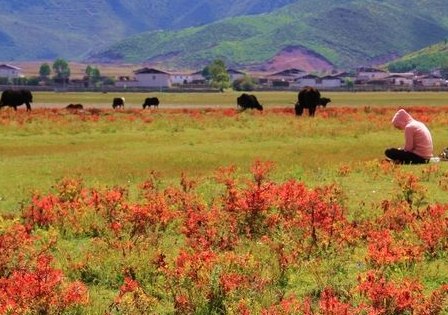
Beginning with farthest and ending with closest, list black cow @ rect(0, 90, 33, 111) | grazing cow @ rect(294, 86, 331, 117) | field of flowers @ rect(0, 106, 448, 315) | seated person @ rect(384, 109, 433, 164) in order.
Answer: black cow @ rect(0, 90, 33, 111) → grazing cow @ rect(294, 86, 331, 117) → seated person @ rect(384, 109, 433, 164) → field of flowers @ rect(0, 106, 448, 315)

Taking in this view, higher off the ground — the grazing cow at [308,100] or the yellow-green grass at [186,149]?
the grazing cow at [308,100]

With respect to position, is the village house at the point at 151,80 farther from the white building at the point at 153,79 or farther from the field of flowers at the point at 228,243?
the field of flowers at the point at 228,243

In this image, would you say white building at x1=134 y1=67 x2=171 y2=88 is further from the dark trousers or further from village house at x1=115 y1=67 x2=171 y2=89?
the dark trousers

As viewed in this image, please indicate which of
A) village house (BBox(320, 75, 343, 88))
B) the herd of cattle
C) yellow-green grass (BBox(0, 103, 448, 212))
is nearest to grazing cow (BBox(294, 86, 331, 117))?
the herd of cattle

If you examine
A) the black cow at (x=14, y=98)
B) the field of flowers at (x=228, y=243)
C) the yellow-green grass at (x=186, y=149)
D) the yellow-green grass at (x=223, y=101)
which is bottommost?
the yellow-green grass at (x=223, y=101)

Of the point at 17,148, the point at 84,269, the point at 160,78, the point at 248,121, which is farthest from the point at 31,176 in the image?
the point at 160,78

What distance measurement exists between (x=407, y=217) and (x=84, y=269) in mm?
5473

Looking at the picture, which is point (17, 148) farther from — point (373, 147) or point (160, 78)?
point (160, 78)

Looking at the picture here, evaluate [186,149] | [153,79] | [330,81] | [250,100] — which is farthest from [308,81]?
[186,149]

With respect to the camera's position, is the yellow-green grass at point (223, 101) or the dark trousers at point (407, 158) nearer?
the dark trousers at point (407, 158)

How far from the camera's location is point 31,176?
1931 centimetres

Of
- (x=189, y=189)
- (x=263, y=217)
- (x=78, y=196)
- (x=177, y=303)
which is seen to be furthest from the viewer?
(x=189, y=189)

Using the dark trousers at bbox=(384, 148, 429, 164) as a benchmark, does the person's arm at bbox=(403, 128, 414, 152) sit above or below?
above

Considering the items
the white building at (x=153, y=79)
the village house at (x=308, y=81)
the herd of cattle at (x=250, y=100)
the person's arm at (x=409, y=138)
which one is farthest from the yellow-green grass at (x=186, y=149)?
the village house at (x=308, y=81)
